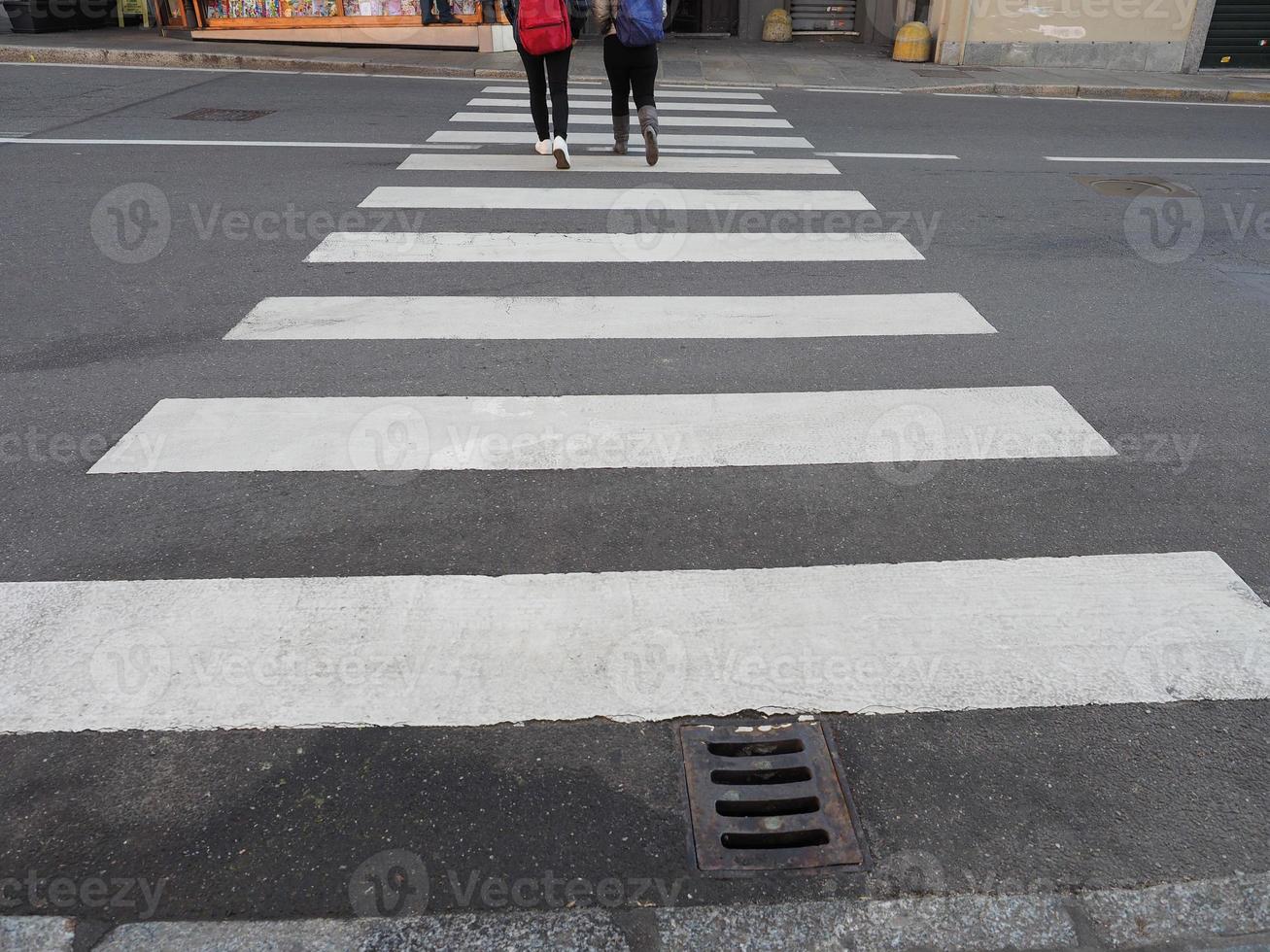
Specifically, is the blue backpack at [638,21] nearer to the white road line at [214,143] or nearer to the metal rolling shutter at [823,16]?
the white road line at [214,143]

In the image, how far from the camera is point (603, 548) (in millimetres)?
3492

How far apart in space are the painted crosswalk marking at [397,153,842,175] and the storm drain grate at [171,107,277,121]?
3307 mm

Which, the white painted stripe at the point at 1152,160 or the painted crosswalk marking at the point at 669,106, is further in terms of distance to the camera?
the painted crosswalk marking at the point at 669,106

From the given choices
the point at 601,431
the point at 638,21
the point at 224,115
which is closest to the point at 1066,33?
the point at 638,21

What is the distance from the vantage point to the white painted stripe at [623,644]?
278 cm

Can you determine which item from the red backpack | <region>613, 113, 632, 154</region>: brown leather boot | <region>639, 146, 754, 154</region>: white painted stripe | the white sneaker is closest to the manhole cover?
<region>639, 146, 754, 154</region>: white painted stripe

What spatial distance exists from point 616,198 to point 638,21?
1.82 m

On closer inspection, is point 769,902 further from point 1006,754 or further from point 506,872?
point 1006,754

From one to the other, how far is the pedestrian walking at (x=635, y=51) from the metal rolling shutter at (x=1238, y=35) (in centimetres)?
1429

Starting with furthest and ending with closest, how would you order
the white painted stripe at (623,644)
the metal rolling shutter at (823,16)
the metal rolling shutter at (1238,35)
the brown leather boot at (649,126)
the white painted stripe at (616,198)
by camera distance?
the metal rolling shutter at (823,16)
the metal rolling shutter at (1238,35)
the brown leather boot at (649,126)
the white painted stripe at (616,198)
the white painted stripe at (623,644)

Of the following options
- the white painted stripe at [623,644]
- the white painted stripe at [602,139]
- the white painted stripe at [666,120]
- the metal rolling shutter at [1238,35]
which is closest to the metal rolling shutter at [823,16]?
the metal rolling shutter at [1238,35]

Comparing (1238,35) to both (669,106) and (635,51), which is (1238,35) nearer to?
(669,106)

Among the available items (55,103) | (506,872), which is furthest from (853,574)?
(55,103)

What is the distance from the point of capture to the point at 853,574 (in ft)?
11.0
